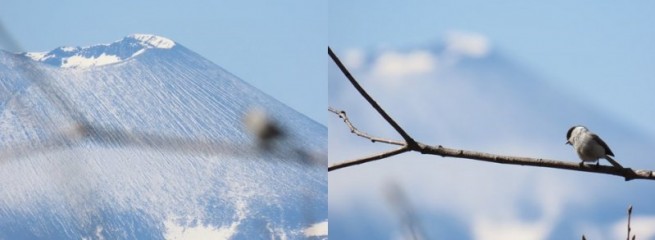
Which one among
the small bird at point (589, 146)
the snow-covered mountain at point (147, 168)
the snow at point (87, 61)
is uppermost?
the small bird at point (589, 146)

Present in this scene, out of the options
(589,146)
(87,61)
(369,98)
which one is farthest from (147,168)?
(369,98)

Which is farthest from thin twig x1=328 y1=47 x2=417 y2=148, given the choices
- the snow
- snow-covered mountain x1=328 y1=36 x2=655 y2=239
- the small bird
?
Result: the snow

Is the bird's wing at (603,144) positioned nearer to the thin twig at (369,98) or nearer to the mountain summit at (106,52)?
the thin twig at (369,98)

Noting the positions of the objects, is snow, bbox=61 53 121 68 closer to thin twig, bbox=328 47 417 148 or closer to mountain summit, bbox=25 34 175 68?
mountain summit, bbox=25 34 175 68

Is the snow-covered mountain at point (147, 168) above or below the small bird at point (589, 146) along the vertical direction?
below

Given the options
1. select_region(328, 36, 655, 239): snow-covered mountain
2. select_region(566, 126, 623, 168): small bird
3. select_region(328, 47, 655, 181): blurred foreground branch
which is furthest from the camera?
select_region(328, 36, 655, 239): snow-covered mountain

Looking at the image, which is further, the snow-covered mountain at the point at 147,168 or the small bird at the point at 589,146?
the snow-covered mountain at the point at 147,168

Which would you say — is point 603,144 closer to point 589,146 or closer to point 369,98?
point 589,146

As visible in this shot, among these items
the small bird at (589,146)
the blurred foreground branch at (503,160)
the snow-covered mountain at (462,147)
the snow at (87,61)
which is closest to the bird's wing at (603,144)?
the small bird at (589,146)
